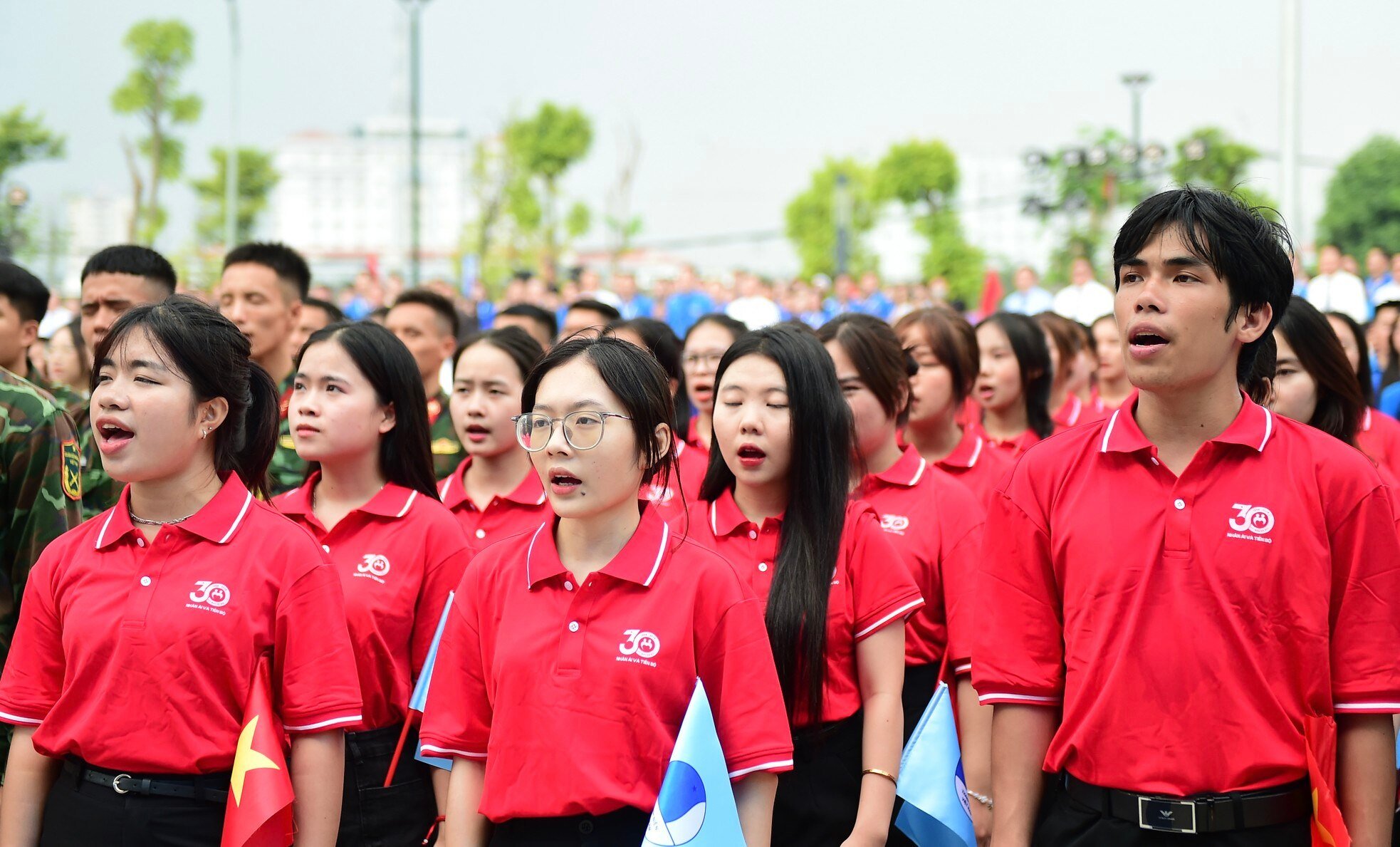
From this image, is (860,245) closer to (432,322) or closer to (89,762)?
(432,322)

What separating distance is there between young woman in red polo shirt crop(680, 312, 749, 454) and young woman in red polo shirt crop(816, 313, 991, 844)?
1.22m

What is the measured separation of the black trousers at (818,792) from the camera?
3.29 m

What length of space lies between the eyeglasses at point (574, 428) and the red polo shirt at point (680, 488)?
0.23 m

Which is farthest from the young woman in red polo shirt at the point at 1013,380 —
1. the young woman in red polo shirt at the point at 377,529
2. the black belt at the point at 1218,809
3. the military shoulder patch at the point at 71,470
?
the military shoulder patch at the point at 71,470

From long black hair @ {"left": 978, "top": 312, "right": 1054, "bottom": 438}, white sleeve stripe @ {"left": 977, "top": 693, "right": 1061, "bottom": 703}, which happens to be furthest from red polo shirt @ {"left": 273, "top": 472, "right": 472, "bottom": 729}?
long black hair @ {"left": 978, "top": 312, "right": 1054, "bottom": 438}

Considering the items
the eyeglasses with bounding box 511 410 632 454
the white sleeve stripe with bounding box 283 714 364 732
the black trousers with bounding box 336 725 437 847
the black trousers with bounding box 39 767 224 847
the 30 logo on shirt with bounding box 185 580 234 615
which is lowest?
the black trousers with bounding box 336 725 437 847

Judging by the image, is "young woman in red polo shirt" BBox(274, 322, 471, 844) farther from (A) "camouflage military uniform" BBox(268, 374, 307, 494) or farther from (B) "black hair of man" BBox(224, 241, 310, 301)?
(B) "black hair of man" BBox(224, 241, 310, 301)

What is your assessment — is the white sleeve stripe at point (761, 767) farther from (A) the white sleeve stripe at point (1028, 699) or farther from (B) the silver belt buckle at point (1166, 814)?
(B) the silver belt buckle at point (1166, 814)

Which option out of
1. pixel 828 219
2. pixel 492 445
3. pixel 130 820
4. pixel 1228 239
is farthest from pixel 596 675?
pixel 828 219

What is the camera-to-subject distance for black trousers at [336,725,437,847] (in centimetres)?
363

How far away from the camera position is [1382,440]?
5234 millimetres

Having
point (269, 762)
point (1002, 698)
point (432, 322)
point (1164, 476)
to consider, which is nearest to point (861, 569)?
point (1002, 698)

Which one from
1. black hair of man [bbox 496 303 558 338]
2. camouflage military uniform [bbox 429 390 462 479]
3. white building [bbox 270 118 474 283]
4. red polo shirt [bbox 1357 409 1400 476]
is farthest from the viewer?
white building [bbox 270 118 474 283]

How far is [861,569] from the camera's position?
3408 mm
